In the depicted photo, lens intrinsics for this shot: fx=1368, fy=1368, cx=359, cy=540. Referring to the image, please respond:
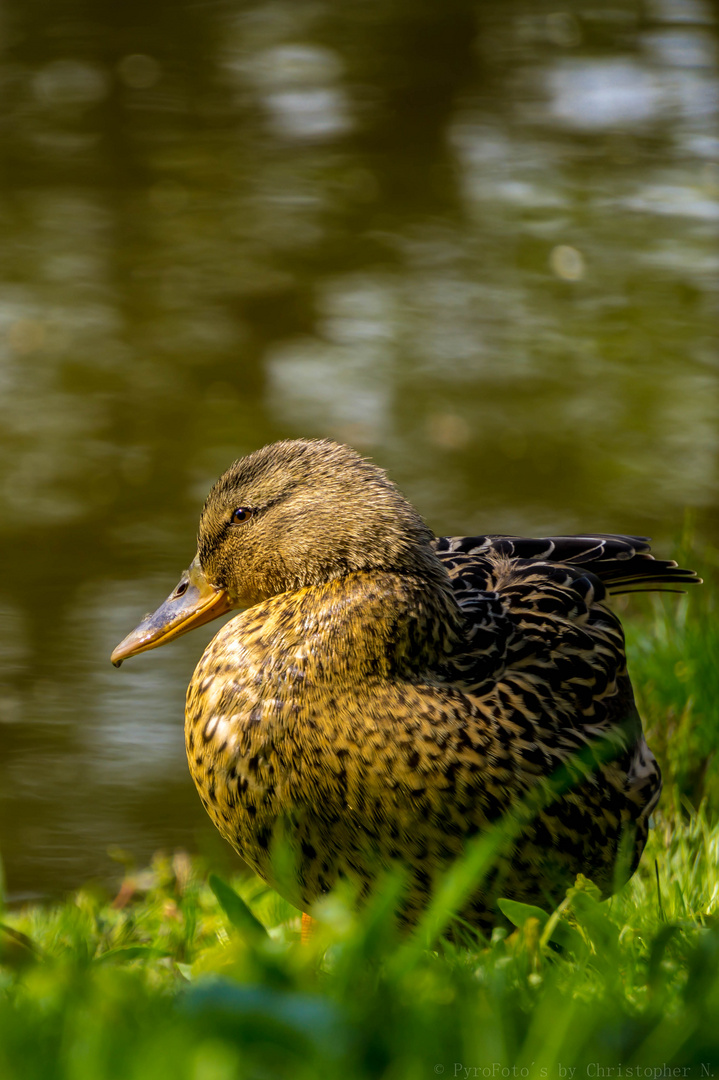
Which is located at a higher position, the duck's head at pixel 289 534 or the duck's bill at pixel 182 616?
the duck's head at pixel 289 534

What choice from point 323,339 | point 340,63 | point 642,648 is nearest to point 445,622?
point 642,648

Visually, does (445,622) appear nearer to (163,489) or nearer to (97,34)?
(163,489)

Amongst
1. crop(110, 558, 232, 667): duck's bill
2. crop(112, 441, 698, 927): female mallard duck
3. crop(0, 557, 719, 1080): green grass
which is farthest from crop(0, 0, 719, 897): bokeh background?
crop(0, 557, 719, 1080): green grass

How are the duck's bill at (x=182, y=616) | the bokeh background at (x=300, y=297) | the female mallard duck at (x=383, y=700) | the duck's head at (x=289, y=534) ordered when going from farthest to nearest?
the bokeh background at (x=300, y=297)
the duck's bill at (x=182, y=616)
the duck's head at (x=289, y=534)
the female mallard duck at (x=383, y=700)

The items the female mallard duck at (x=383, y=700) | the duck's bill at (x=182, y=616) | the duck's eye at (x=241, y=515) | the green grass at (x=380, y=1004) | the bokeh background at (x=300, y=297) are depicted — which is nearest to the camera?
the green grass at (x=380, y=1004)

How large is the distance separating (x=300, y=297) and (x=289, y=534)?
493cm

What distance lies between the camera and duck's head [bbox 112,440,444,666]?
2957 mm

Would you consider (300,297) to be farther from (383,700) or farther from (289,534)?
(383,700)

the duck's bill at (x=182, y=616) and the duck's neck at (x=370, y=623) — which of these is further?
the duck's bill at (x=182, y=616)

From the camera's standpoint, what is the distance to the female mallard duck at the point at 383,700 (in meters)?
2.66

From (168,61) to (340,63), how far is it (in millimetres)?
1382

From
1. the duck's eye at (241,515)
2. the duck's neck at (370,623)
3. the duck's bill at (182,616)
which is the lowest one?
the duck's bill at (182,616)

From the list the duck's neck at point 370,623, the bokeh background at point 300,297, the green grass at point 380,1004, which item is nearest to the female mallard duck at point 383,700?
the duck's neck at point 370,623

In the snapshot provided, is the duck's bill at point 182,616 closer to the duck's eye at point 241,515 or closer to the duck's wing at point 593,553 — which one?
the duck's eye at point 241,515
